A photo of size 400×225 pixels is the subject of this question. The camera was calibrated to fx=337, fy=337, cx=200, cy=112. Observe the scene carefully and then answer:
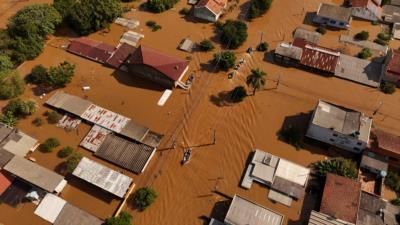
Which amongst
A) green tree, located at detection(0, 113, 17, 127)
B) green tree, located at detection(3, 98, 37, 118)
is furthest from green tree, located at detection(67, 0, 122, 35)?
green tree, located at detection(0, 113, 17, 127)

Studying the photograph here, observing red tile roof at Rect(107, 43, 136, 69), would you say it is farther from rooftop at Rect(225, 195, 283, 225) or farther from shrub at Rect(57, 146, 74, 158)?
rooftop at Rect(225, 195, 283, 225)

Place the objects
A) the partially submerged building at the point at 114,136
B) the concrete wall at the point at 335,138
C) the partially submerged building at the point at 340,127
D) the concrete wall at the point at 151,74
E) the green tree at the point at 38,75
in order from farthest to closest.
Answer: the green tree at the point at 38,75, the concrete wall at the point at 151,74, the partially submerged building at the point at 114,136, the concrete wall at the point at 335,138, the partially submerged building at the point at 340,127

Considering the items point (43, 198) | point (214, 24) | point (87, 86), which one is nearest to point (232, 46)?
point (214, 24)

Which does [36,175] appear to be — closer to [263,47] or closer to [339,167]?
[339,167]

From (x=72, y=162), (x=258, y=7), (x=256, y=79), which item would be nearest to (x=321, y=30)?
(x=258, y=7)

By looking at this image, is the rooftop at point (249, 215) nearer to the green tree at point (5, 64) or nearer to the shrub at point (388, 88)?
the shrub at point (388, 88)

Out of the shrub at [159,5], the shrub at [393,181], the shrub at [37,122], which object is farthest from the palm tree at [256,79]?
the shrub at [37,122]
